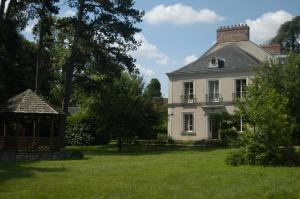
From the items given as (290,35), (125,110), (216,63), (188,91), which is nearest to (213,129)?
(188,91)

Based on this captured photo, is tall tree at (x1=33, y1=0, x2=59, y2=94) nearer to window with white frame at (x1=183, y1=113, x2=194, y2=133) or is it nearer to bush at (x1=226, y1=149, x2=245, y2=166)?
window with white frame at (x1=183, y1=113, x2=194, y2=133)

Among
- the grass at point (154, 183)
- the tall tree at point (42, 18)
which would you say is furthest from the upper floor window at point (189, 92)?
the grass at point (154, 183)

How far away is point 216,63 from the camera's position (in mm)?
45281

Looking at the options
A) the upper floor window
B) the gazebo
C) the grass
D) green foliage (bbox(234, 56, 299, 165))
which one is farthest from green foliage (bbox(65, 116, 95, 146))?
the grass

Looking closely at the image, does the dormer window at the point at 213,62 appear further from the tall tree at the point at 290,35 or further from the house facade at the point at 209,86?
the tall tree at the point at 290,35

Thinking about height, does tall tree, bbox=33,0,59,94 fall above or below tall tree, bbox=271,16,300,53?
below

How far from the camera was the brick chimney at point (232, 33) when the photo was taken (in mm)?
48812

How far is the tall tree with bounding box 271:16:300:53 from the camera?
51.7 m

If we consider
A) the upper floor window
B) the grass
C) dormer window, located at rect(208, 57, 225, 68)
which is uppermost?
dormer window, located at rect(208, 57, 225, 68)

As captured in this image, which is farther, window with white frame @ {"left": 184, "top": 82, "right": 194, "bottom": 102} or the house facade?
window with white frame @ {"left": 184, "top": 82, "right": 194, "bottom": 102}

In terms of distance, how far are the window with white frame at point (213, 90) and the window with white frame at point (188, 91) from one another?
1865 mm

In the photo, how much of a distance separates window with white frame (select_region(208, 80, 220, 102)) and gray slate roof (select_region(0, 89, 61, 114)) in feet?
68.7

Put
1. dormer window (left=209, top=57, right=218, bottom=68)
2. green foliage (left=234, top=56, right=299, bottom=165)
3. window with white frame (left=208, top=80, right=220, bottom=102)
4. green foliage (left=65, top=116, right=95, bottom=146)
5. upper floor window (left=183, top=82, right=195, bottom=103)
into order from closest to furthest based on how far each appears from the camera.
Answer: green foliage (left=234, top=56, right=299, bottom=165), green foliage (left=65, top=116, right=95, bottom=146), window with white frame (left=208, top=80, right=220, bottom=102), dormer window (left=209, top=57, right=218, bottom=68), upper floor window (left=183, top=82, right=195, bottom=103)

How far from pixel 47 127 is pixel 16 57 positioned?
6963 mm
